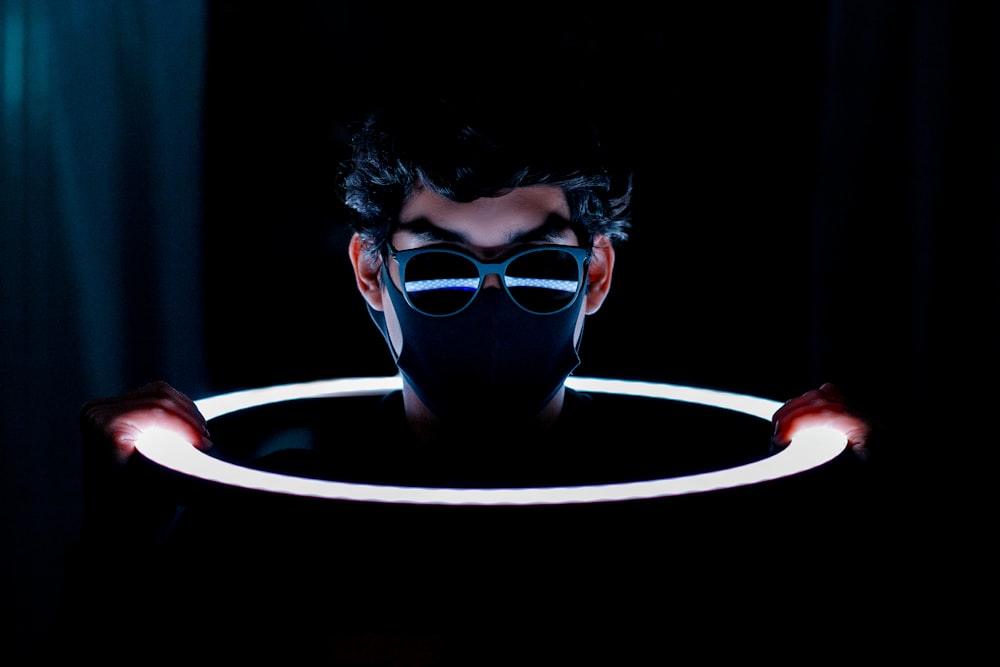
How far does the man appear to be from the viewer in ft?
4.76

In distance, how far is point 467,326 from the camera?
5.54ft

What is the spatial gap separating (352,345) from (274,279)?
0.38 metres

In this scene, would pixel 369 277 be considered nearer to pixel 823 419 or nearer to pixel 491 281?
pixel 491 281

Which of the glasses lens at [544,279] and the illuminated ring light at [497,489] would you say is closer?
the illuminated ring light at [497,489]

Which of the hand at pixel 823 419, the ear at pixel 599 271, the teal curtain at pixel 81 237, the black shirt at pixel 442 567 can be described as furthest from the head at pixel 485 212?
the teal curtain at pixel 81 237

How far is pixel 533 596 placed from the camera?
98 centimetres

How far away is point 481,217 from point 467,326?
247 millimetres

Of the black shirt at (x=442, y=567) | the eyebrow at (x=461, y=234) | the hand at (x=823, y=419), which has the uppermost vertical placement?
the eyebrow at (x=461, y=234)

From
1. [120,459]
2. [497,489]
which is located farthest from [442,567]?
[120,459]

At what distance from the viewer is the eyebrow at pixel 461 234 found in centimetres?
170

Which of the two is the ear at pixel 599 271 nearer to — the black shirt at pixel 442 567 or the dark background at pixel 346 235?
the dark background at pixel 346 235

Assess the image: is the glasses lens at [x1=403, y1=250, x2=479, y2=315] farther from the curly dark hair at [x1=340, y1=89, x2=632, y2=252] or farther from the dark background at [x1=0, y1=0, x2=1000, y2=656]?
the dark background at [x1=0, y1=0, x2=1000, y2=656]

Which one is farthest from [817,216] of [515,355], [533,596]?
[533,596]

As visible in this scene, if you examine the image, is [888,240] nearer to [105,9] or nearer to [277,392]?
[277,392]
